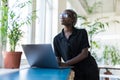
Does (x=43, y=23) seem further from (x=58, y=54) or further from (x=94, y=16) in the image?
(x=94, y=16)

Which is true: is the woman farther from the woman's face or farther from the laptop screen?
the laptop screen

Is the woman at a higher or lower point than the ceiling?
lower

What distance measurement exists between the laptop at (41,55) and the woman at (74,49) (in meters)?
0.13

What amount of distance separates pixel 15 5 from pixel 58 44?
2.73 ft

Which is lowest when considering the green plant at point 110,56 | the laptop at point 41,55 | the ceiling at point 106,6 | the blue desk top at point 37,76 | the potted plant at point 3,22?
the green plant at point 110,56

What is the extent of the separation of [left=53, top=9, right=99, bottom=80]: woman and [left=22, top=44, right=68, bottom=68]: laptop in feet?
0.42

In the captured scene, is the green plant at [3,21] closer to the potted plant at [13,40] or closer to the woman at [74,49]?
the potted plant at [13,40]

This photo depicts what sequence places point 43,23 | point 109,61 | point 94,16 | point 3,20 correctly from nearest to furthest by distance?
point 3,20 → point 43,23 → point 109,61 → point 94,16

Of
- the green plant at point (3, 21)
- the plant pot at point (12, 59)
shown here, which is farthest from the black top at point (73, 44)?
the green plant at point (3, 21)

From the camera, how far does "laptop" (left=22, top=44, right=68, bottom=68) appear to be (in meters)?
1.80

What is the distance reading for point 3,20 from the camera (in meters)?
2.24

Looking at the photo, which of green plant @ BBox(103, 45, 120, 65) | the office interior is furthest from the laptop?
green plant @ BBox(103, 45, 120, 65)

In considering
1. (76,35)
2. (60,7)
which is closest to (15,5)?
(76,35)

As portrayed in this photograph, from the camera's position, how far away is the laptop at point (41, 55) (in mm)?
1804
